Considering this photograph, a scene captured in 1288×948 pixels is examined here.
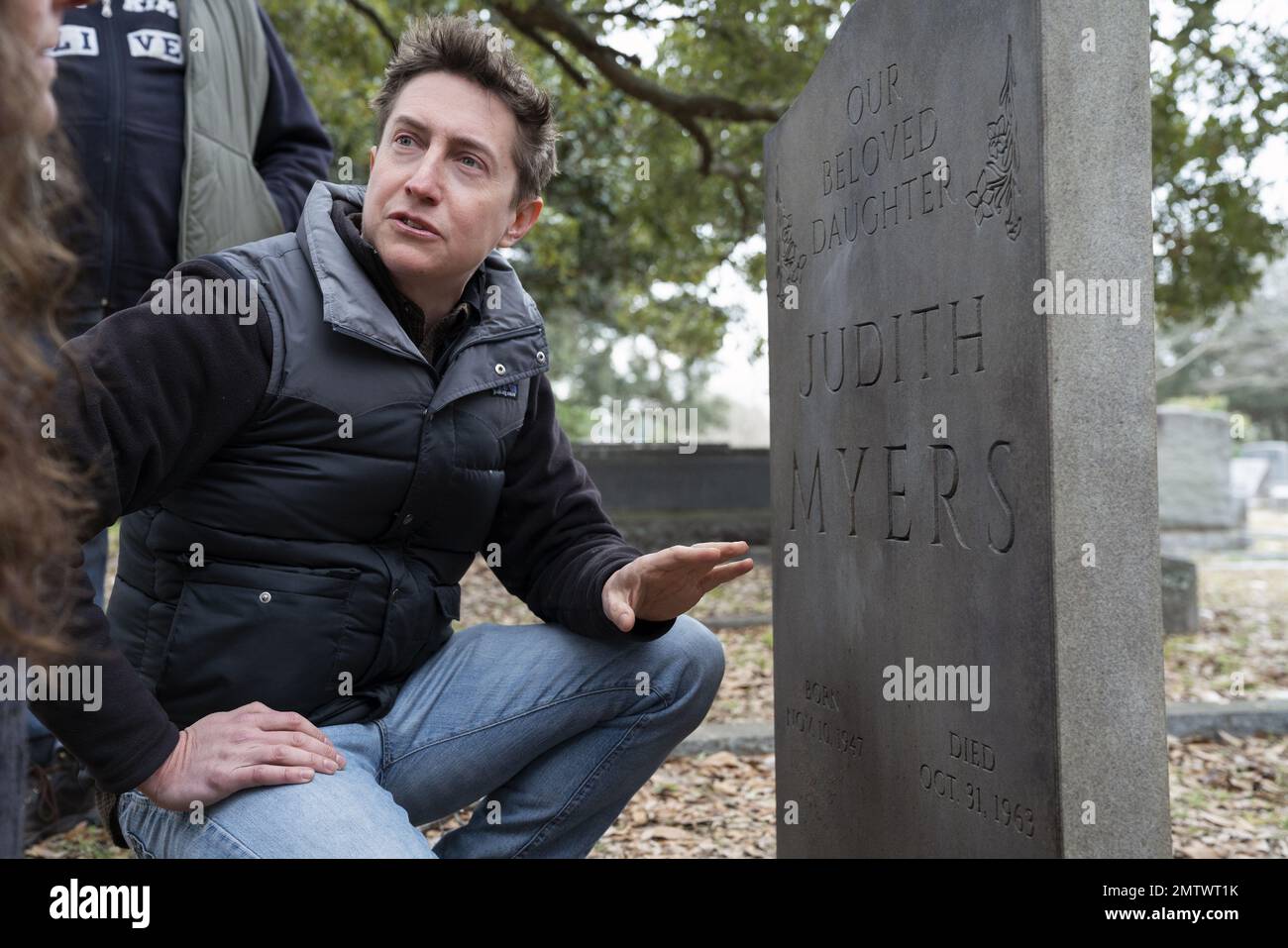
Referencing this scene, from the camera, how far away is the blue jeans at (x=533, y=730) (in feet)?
7.88

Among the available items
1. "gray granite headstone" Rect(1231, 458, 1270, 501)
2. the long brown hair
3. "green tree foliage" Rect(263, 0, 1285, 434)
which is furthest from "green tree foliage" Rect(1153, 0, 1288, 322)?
"gray granite headstone" Rect(1231, 458, 1270, 501)

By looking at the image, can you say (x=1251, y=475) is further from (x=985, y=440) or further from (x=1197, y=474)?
(x=985, y=440)

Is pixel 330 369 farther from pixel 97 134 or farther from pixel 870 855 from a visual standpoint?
pixel 870 855

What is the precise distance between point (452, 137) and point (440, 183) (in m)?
0.13

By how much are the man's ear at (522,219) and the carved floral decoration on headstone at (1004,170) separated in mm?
965

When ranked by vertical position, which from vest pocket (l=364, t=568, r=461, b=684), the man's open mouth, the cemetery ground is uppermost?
the man's open mouth

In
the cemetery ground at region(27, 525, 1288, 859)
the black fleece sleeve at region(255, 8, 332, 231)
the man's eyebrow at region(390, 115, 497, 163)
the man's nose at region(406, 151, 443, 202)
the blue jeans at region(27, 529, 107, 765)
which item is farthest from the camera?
the cemetery ground at region(27, 525, 1288, 859)

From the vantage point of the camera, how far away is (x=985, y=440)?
235 cm

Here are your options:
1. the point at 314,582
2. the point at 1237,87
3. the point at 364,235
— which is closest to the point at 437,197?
the point at 364,235

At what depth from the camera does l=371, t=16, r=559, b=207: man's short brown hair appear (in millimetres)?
2480

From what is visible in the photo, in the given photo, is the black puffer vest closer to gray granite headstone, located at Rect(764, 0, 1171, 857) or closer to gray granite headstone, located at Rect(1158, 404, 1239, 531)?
gray granite headstone, located at Rect(764, 0, 1171, 857)

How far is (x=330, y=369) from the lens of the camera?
222cm

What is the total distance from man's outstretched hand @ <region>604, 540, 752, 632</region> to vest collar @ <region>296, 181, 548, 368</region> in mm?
581

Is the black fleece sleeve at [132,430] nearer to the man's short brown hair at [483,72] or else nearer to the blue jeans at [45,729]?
the man's short brown hair at [483,72]
